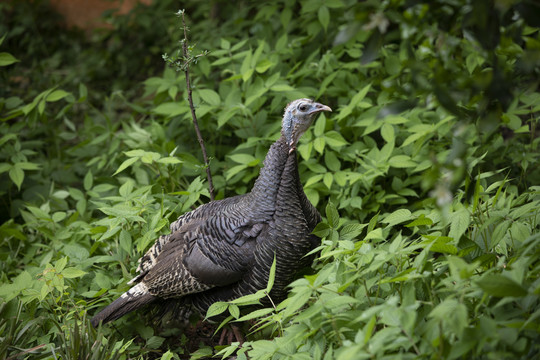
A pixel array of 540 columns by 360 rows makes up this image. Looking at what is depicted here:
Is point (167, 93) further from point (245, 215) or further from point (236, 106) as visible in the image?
point (245, 215)

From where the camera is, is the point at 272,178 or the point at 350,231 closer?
the point at 350,231

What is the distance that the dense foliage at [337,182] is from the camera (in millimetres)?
1787

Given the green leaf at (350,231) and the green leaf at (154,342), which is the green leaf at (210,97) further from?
the green leaf at (154,342)

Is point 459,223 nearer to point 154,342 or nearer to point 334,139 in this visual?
point 334,139

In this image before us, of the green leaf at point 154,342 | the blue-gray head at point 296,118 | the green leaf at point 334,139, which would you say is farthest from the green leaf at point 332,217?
the green leaf at point 154,342

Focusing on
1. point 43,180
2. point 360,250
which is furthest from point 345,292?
point 43,180

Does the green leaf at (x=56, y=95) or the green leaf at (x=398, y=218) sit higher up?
the green leaf at (x=56, y=95)

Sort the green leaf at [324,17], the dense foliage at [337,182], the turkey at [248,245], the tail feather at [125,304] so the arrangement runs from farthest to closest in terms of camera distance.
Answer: the green leaf at [324,17], the tail feather at [125,304], the turkey at [248,245], the dense foliage at [337,182]

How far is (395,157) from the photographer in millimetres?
3697

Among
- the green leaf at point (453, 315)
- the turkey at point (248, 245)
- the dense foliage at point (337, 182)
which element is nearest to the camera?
the green leaf at point (453, 315)

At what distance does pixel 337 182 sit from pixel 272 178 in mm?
771

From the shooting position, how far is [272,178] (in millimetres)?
3062

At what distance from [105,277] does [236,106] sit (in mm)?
1600

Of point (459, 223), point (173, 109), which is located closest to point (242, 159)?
point (173, 109)
